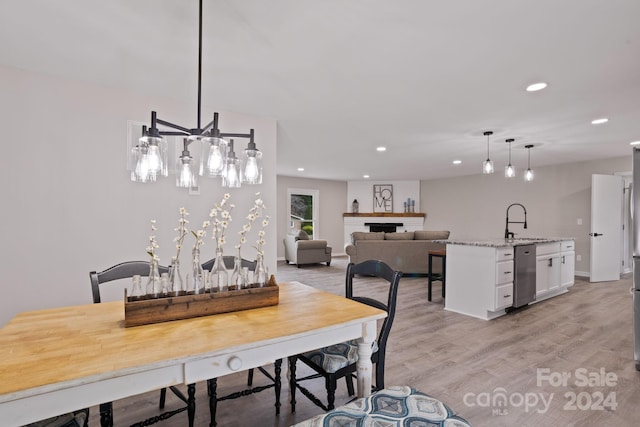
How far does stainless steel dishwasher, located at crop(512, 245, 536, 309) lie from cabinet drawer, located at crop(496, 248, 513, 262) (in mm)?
97

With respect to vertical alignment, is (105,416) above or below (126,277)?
below

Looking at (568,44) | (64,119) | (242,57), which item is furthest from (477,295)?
(64,119)

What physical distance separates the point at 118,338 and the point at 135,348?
0.49 feet

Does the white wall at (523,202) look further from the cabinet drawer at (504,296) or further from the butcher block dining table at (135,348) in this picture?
the butcher block dining table at (135,348)

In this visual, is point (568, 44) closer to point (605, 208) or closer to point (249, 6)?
point (249, 6)

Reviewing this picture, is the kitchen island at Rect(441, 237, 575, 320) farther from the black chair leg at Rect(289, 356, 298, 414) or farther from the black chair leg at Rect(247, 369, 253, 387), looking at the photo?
the black chair leg at Rect(247, 369, 253, 387)

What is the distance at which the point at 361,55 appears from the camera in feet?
7.21

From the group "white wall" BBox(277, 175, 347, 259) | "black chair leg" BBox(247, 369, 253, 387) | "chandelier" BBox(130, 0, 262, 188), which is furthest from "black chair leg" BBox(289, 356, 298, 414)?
"white wall" BBox(277, 175, 347, 259)

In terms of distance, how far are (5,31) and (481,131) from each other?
14.8 feet

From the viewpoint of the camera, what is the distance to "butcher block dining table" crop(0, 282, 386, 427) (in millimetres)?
954

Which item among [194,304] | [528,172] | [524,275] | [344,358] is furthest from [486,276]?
[194,304]

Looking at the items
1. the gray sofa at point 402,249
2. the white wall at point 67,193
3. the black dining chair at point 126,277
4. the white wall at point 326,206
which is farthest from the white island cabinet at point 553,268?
the white wall at point 326,206

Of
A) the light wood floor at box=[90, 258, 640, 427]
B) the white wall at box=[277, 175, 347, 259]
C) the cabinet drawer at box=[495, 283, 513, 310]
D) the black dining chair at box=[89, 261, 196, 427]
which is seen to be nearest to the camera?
the black dining chair at box=[89, 261, 196, 427]

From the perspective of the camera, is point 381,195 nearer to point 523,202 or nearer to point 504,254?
point 523,202
